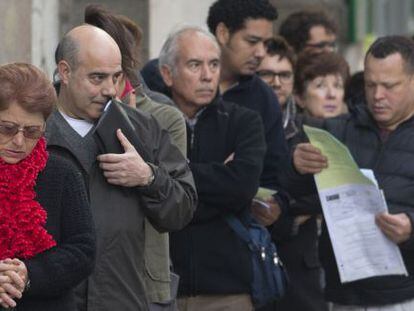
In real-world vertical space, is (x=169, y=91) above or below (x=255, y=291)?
above

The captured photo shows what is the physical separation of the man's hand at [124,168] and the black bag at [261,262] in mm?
1441

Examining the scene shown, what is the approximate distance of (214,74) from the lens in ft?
25.0

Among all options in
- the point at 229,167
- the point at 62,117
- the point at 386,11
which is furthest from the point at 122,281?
the point at 386,11

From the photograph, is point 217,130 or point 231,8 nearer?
point 217,130

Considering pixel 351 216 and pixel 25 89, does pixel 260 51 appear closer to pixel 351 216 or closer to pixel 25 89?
pixel 351 216

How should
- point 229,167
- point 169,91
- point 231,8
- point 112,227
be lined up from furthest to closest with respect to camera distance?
point 231,8, point 169,91, point 229,167, point 112,227

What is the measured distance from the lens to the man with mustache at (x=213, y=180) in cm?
733

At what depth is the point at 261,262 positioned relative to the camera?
24.7ft

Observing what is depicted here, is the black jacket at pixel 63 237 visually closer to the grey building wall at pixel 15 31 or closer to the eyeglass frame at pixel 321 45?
the grey building wall at pixel 15 31

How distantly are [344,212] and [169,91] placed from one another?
3.67 feet

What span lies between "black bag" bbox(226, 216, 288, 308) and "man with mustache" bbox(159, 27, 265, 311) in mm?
33

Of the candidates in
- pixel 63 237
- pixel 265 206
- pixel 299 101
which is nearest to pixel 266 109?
pixel 265 206

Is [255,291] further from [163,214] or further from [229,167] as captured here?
[163,214]

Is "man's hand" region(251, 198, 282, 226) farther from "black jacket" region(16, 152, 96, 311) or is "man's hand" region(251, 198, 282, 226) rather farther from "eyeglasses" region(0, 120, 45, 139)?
"eyeglasses" region(0, 120, 45, 139)
